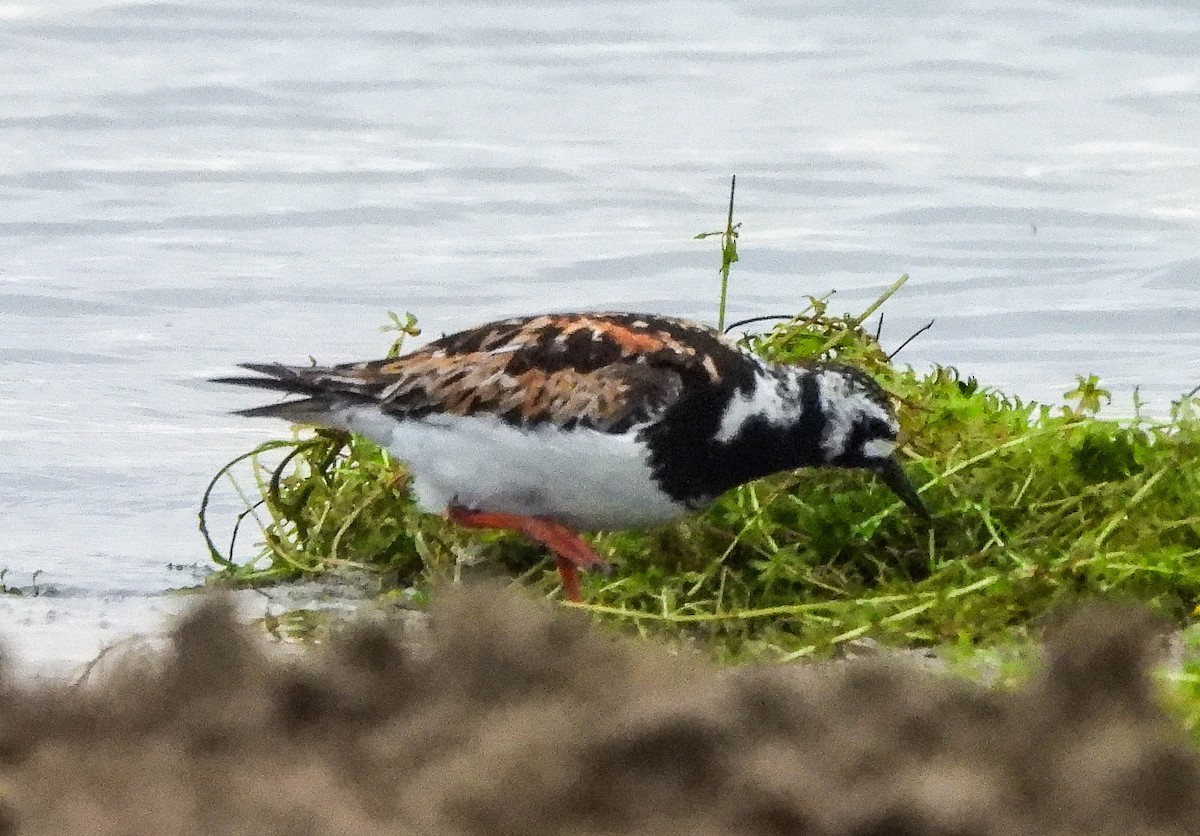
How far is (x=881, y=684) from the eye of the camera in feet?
7.86

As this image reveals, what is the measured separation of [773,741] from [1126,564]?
3.23 m

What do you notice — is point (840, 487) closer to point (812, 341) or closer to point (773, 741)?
point (812, 341)

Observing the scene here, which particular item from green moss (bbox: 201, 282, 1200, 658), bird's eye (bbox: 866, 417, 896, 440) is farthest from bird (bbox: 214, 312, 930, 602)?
Result: green moss (bbox: 201, 282, 1200, 658)

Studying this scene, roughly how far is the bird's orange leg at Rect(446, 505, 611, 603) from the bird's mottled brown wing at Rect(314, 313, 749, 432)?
299 millimetres

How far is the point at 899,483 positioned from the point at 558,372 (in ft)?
3.48

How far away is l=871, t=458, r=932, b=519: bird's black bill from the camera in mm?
6129

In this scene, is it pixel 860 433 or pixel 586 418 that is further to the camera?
pixel 860 433

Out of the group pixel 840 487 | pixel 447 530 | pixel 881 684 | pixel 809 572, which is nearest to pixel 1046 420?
pixel 840 487

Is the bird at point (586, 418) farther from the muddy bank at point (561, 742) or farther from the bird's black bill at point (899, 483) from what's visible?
the muddy bank at point (561, 742)

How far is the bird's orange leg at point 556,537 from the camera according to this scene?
586cm

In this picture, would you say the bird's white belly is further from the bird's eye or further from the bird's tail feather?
the bird's eye

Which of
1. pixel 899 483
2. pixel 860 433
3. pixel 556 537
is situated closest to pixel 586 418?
pixel 556 537

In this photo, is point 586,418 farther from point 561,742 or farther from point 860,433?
point 561,742

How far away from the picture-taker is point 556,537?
233 inches
